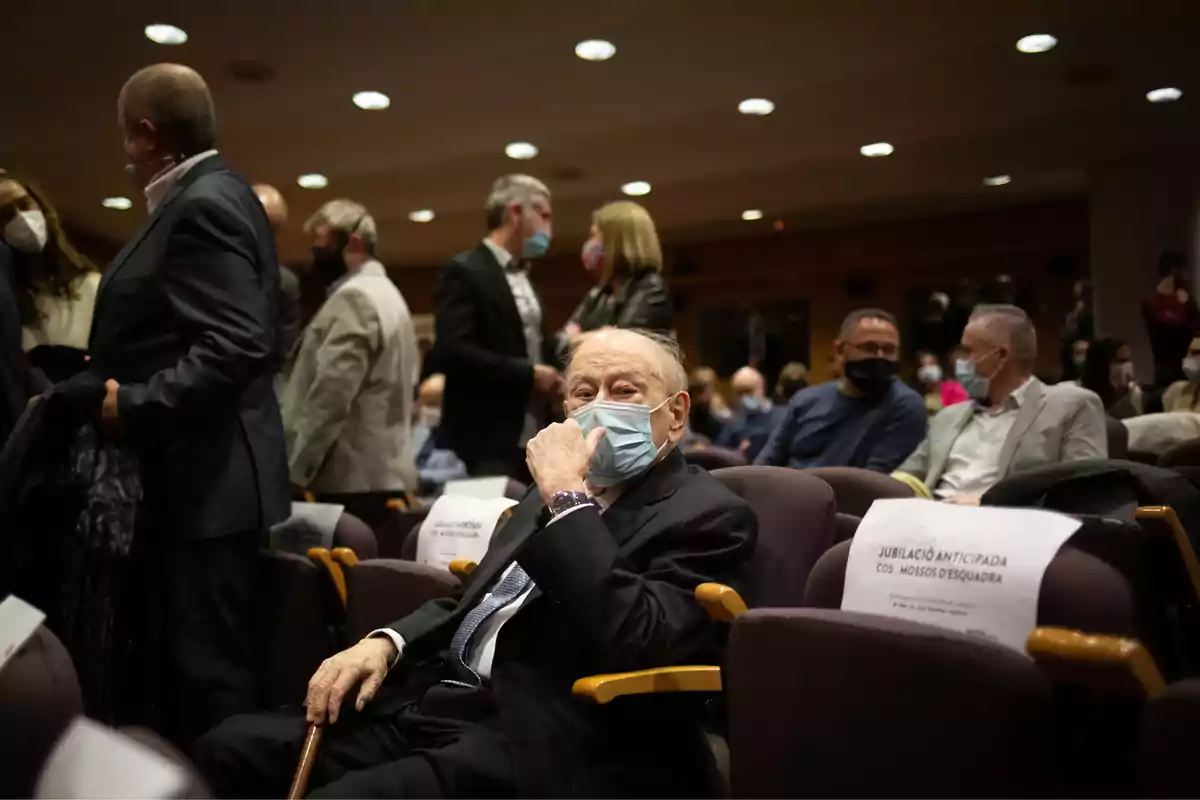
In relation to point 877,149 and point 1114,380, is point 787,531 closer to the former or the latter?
point 1114,380

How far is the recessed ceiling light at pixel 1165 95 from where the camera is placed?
2.99 meters

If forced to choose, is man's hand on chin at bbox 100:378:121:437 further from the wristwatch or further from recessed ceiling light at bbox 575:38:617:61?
recessed ceiling light at bbox 575:38:617:61

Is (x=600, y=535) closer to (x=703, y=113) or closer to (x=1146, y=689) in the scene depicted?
(x=1146, y=689)

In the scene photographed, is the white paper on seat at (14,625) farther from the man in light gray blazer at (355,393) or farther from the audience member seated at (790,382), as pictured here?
the audience member seated at (790,382)

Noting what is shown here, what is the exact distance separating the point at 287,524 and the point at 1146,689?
6.29ft

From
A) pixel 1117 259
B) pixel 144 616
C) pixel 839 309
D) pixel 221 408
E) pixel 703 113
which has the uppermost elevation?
pixel 703 113

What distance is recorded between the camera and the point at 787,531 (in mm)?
1811

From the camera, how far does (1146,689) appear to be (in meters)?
1.04

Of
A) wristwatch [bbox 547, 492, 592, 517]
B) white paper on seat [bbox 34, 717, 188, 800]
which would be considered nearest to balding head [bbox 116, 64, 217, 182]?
wristwatch [bbox 547, 492, 592, 517]

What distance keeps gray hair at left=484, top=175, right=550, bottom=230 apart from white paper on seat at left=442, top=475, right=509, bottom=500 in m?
0.90

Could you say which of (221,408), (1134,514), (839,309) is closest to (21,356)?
(221,408)

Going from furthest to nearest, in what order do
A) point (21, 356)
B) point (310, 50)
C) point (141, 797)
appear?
point (310, 50) → point (21, 356) → point (141, 797)

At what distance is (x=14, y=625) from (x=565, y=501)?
0.73 metres

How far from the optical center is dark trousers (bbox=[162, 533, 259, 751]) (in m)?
2.09
